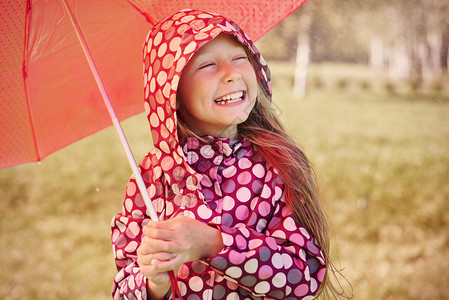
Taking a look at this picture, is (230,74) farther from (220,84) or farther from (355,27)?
(355,27)

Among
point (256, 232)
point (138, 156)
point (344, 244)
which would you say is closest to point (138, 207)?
point (256, 232)

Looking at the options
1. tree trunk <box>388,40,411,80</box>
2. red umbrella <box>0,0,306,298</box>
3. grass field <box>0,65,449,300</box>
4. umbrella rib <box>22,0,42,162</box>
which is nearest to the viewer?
umbrella rib <box>22,0,42,162</box>

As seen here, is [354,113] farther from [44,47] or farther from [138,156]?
[44,47]

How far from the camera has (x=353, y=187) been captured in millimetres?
5176

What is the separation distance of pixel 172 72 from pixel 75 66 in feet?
1.69

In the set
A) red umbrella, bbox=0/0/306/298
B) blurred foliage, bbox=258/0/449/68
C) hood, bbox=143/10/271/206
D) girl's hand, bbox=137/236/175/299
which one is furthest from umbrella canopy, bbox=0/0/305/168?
blurred foliage, bbox=258/0/449/68

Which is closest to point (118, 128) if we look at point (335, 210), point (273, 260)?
point (273, 260)

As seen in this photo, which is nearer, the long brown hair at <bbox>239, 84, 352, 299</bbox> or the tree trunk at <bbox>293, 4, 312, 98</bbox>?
the long brown hair at <bbox>239, 84, 352, 299</bbox>

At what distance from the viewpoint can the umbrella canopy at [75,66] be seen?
6.54ft

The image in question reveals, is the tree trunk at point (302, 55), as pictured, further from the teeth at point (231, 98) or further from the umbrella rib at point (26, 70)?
the teeth at point (231, 98)

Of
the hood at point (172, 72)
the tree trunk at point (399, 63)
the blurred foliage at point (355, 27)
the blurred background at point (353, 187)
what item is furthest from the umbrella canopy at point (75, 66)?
the tree trunk at point (399, 63)

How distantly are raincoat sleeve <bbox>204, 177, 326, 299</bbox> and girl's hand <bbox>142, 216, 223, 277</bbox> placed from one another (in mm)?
57

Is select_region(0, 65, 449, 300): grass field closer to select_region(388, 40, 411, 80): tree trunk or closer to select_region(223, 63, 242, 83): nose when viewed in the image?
select_region(223, 63, 242, 83): nose

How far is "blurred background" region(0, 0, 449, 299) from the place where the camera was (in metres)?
4.07
